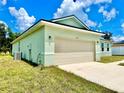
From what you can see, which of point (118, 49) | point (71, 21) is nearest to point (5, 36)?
point (118, 49)

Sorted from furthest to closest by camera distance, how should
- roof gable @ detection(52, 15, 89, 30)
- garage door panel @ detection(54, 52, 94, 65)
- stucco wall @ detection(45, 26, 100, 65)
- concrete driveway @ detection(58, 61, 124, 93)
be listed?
roof gable @ detection(52, 15, 89, 30)
garage door panel @ detection(54, 52, 94, 65)
stucco wall @ detection(45, 26, 100, 65)
concrete driveway @ detection(58, 61, 124, 93)

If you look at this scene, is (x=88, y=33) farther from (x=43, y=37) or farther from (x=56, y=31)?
(x=43, y=37)

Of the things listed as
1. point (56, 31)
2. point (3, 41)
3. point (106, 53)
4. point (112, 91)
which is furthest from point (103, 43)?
point (3, 41)

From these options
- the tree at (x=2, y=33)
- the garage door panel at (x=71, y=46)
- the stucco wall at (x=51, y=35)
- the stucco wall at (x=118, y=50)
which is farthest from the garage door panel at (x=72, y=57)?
the tree at (x=2, y=33)

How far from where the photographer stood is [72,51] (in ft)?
36.2

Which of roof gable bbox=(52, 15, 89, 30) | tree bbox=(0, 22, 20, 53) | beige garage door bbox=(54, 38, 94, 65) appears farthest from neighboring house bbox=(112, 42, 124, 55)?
tree bbox=(0, 22, 20, 53)

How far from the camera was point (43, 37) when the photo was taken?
9320 millimetres

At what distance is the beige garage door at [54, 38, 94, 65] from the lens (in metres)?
10.1

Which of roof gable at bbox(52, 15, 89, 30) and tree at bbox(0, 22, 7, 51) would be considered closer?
roof gable at bbox(52, 15, 89, 30)

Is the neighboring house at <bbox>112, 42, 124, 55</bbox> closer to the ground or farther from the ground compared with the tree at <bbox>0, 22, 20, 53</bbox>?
closer to the ground

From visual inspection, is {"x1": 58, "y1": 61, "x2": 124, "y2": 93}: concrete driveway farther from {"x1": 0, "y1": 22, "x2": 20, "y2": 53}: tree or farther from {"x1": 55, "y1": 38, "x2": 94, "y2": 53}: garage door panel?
{"x1": 0, "y1": 22, "x2": 20, "y2": 53}: tree

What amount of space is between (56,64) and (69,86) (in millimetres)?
4945

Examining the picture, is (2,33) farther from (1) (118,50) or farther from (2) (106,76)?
(2) (106,76)

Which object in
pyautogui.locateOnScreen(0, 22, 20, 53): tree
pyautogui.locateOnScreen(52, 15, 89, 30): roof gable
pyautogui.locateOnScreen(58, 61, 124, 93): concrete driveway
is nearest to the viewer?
pyautogui.locateOnScreen(58, 61, 124, 93): concrete driveway
